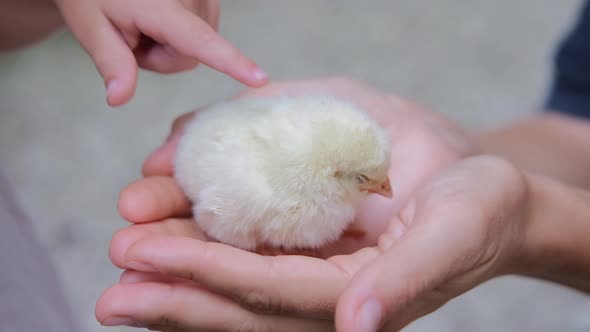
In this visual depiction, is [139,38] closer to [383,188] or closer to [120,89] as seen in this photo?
[120,89]

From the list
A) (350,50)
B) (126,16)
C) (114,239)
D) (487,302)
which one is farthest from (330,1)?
(114,239)

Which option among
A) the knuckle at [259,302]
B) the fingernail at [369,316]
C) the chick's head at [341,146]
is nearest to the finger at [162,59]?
the chick's head at [341,146]

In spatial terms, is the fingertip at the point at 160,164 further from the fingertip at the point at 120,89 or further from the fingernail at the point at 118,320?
the fingernail at the point at 118,320

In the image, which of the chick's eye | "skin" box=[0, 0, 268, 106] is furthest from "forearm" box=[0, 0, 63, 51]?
the chick's eye

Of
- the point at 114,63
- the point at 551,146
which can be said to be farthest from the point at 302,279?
the point at 551,146

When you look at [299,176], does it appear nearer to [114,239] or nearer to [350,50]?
[114,239]

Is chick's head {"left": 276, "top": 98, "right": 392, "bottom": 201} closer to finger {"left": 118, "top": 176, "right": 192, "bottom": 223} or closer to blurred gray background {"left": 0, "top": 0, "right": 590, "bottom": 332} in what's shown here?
finger {"left": 118, "top": 176, "right": 192, "bottom": 223}
